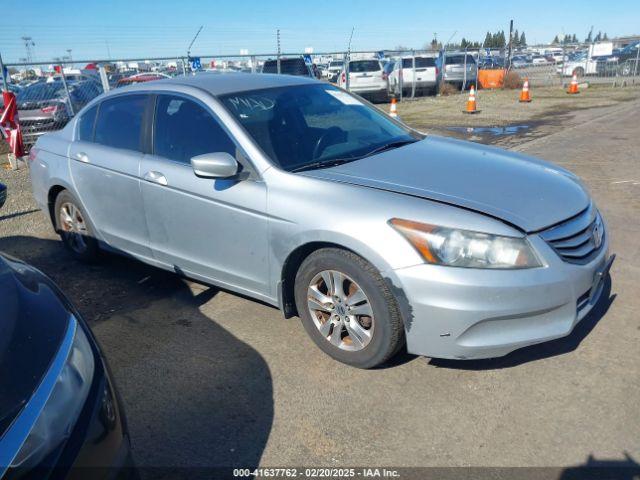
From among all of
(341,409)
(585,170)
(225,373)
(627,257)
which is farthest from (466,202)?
(585,170)

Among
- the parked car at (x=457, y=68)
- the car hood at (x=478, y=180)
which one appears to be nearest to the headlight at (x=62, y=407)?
the car hood at (x=478, y=180)

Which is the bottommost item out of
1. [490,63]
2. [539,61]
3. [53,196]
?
[53,196]

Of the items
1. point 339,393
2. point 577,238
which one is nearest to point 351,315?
point 339,393

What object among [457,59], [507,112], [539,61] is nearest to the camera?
[507,112]

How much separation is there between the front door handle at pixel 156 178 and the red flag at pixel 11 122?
6.36 meters

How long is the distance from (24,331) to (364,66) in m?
20.2

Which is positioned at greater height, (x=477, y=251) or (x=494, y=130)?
(x=477, y=251)

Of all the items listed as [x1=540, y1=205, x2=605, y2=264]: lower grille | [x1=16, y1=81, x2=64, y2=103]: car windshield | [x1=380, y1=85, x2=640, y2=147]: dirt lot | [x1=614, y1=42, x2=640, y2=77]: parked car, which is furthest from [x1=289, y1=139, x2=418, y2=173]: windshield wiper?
[x1=614, y1=42, x2=640, y2=77]: parked car

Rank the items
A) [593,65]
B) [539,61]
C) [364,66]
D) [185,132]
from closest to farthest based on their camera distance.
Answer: [185,132]
[364,66]
[593,65]
[539,61]

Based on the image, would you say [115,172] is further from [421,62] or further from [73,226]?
[421,62]

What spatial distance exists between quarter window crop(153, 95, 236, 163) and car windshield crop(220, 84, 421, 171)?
17 centimetres

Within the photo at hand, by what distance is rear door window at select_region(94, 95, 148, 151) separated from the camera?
13.8 feet

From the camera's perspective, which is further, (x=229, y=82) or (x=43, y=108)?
(x=43, y=108)

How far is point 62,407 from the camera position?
162cm
